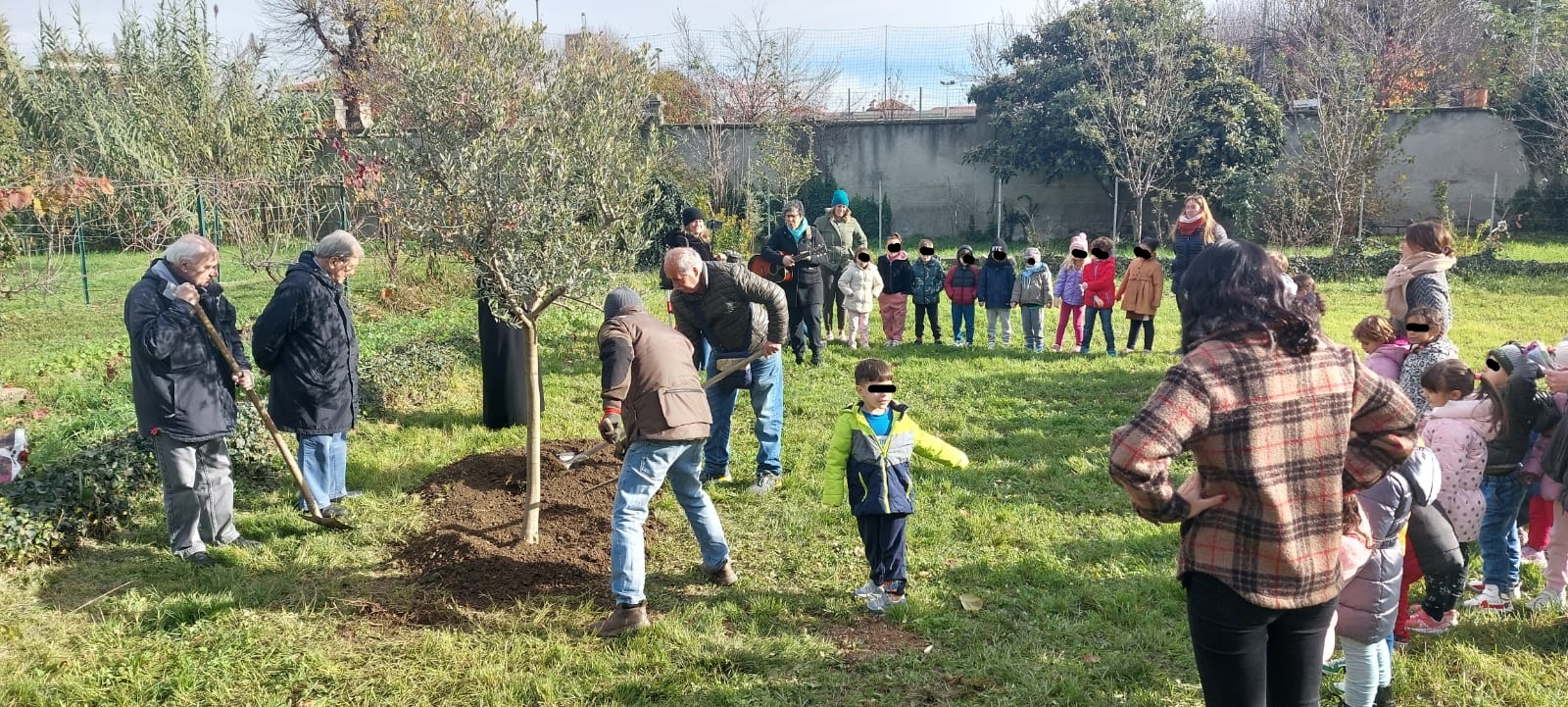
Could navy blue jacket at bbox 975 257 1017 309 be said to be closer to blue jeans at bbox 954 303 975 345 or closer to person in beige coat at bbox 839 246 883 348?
blue jeans at bbox 954 303 975 345

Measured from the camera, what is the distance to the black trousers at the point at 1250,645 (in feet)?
8.80

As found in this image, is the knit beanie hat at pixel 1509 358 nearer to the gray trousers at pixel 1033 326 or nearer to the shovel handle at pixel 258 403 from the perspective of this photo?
the shovel handle at pixel 258 403

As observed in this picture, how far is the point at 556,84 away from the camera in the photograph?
5.12 meters

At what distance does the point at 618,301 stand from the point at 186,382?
2.40 metres

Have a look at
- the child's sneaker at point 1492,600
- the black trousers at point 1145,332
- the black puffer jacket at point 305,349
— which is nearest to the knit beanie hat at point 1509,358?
the child's sneaker at point 1492,600

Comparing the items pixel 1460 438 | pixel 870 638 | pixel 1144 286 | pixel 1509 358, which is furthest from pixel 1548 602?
pixel 1144 286

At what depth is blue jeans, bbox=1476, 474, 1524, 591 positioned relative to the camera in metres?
4.64

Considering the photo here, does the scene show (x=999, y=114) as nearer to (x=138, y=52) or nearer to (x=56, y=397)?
(x=138, y=52)

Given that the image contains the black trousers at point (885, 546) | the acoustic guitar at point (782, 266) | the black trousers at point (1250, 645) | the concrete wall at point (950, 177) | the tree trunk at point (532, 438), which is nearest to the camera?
the black trousers at point (1250, 645)

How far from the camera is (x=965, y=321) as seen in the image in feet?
37.8

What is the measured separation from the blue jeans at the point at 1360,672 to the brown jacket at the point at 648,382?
2808mm

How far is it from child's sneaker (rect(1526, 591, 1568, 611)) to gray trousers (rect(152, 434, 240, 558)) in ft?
21.9

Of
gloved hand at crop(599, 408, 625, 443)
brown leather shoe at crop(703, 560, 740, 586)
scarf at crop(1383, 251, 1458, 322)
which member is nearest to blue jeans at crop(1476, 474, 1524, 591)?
scarf at crop(1383, 251, 1458, 322)

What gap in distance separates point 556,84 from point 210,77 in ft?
27.5
